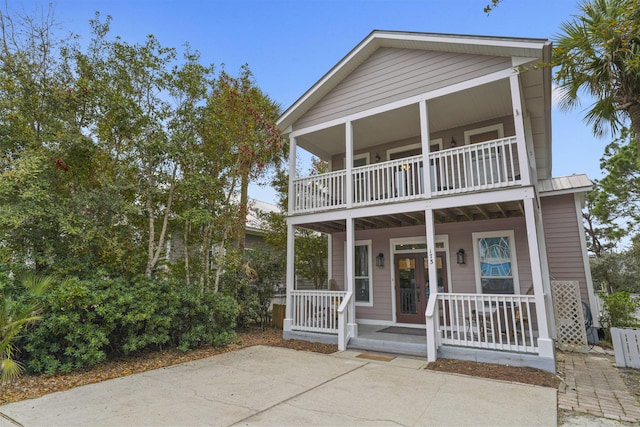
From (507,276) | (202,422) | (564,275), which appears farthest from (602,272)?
(202,422)

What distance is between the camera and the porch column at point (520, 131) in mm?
5906

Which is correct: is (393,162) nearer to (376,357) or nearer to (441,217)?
(441,217)

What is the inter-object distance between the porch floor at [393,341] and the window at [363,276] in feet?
4.74

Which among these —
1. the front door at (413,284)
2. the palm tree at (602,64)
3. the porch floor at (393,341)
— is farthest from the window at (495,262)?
the palm tree at (602,64)

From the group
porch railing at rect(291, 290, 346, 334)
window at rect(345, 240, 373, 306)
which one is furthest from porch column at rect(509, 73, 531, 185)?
window at rect(345, 240, 373, 306)

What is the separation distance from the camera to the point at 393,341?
22.2ft

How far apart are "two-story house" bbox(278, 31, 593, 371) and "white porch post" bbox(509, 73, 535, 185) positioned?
22mm

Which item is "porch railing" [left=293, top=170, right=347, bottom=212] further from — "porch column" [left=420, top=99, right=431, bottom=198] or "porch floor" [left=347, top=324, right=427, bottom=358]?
"porch floor" [left=347, top=324, right=427, bottom=358]

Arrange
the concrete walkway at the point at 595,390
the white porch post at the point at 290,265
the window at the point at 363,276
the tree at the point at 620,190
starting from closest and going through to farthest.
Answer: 1. the concrete walkway at the point at 595,390
2. the white porch post at the point at 290,265
3. the window at the point at 363,276
4. the tree at the point at 620,190

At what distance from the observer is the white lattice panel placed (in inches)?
288

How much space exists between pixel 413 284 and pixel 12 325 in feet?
26.3

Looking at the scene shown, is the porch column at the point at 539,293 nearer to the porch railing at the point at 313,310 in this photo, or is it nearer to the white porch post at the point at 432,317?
the white porch post at the point at 432,317

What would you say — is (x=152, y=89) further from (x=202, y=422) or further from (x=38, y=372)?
(x=202, y=422)

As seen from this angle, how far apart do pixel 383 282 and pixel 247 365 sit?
188 inches
